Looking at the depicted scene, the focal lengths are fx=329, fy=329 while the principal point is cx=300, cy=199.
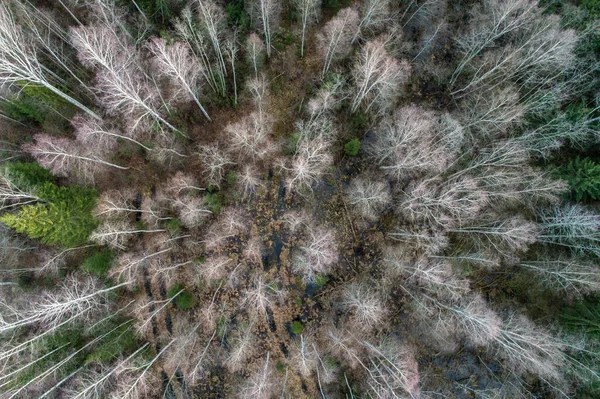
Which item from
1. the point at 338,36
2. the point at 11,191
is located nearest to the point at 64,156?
the point at 11,191

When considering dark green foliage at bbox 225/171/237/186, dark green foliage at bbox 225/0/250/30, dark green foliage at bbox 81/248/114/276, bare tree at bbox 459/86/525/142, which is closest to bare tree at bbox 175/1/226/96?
dark green foliage at bbox 225/0/250/30

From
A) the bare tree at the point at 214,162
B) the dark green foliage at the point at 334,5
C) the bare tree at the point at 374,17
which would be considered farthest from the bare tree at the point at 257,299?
the dark green foliage at the point at 334,5

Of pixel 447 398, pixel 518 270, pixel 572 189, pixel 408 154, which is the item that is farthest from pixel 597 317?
pixel 408 154

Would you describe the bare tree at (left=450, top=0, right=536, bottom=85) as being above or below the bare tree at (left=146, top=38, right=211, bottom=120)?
below

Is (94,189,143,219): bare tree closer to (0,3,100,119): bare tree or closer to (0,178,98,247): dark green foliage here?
(0,178,98,247): dark green foliage

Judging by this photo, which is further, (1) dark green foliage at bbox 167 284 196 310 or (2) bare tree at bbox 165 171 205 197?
(1) dark green foliage at bbox 167 284 196 310

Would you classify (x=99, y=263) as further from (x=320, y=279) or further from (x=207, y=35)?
(x=207, y=35)

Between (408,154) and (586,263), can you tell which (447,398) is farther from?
(408,154)
